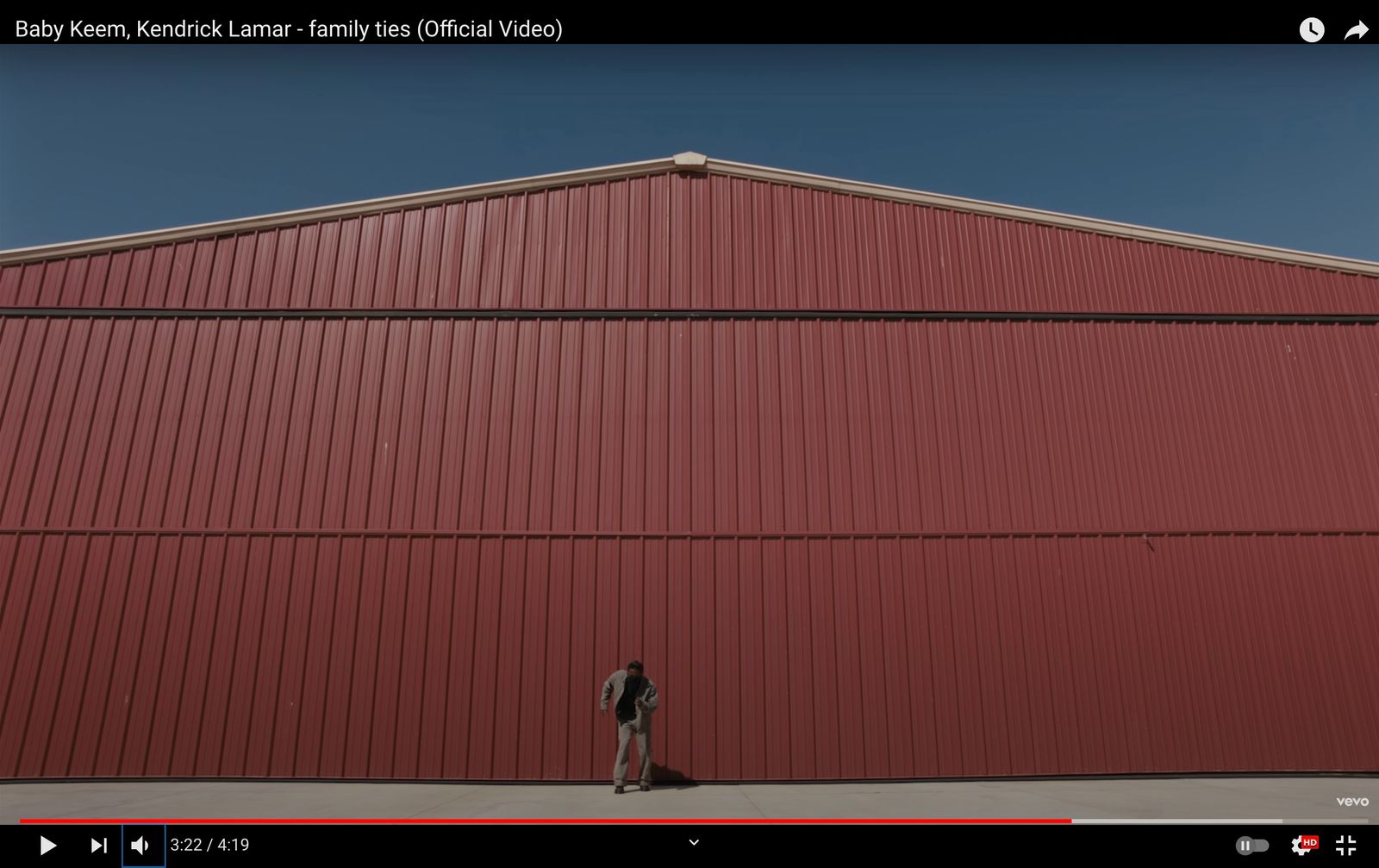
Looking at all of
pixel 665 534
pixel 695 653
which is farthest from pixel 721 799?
pixel 665 534

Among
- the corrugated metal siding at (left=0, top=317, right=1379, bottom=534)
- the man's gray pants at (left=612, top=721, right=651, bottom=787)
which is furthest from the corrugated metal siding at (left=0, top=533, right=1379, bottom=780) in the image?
the man's gray pants at (left=612, top=721, right=651, bottom=787)

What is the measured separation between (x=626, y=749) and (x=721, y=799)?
1316mm

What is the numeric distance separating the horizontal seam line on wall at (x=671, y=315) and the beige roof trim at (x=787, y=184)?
1222mm

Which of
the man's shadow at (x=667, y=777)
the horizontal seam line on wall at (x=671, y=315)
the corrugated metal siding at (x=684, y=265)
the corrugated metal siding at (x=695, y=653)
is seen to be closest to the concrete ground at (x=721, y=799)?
the man's shadow at (x=667, y=777)

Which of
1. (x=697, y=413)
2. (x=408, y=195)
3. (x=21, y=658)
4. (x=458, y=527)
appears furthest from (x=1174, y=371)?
(x=21, y=658)

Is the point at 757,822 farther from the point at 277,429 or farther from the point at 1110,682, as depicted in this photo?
the point at 277,429

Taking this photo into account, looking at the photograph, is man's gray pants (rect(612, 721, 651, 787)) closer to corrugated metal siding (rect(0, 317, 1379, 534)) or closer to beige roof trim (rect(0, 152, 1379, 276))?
corrugated metal siding (rect(0, 317, 1379, 534))

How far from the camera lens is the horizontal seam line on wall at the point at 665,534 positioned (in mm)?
11320

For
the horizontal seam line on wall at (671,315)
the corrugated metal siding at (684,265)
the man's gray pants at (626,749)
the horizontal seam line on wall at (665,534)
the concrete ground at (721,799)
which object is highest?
the corrugated metal siding at (684,265)

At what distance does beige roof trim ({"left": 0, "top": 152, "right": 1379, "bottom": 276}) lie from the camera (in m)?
13.2

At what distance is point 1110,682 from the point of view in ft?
36.4

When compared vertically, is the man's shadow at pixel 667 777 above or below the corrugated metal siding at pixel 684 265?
below

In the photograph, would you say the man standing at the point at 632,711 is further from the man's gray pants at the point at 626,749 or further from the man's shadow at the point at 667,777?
the man's shadow at the point at 667,777

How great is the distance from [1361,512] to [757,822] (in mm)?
10880
